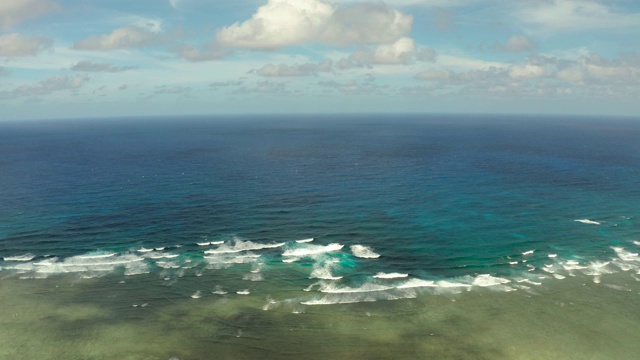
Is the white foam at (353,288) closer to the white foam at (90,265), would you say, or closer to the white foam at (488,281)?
the white foam at (488,281)

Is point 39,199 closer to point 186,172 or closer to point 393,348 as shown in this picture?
point 186,172

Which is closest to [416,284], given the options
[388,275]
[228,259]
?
[388,275]

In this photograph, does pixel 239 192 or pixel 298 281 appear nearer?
pixel 298 281

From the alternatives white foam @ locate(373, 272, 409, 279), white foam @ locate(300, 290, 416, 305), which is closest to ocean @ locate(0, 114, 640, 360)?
white foam @ locate(373, 272, 409, 279)

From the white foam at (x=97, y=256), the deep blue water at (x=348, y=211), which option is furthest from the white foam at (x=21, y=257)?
the white foam at (x=97, y=256)

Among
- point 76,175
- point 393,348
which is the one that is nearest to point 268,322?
point 393,348

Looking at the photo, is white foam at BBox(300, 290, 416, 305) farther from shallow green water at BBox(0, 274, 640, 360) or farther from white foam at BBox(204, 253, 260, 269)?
white foam at BBox(204, 253, 260, 269)
